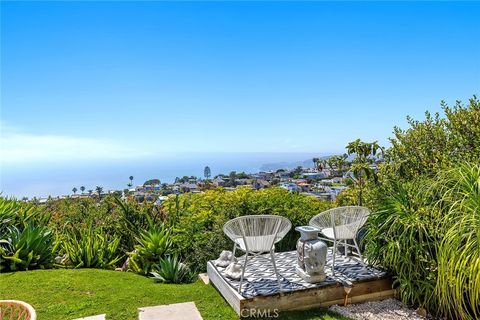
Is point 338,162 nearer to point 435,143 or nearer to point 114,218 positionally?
point 435,143

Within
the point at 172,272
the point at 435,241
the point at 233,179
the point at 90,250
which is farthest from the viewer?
the point at 233,179

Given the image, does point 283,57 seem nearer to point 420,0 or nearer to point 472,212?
point 420,0

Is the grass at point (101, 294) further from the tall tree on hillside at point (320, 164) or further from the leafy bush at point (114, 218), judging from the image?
the tall tree on hillside at point (320, 164)

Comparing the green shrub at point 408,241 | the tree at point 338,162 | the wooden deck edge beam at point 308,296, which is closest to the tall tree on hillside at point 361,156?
the tree at point 338,162

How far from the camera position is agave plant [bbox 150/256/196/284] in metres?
5.68

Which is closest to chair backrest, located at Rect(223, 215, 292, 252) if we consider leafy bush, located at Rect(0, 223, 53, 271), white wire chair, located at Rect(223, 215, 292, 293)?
white wire chair, located at Rect(223, 215, 292, 293)

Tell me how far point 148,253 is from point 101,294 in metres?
1.49

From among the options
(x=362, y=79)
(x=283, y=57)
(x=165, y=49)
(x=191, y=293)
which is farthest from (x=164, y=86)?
(x=191, y=293)

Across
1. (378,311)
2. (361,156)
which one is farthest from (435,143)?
(378,311)

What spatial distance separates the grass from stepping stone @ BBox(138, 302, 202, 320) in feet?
0.31

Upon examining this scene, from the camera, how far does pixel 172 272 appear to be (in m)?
5.70

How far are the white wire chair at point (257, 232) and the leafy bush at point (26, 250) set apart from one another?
3.56 metres

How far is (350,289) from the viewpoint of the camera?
466 centimetres

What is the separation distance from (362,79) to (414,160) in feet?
20.0
